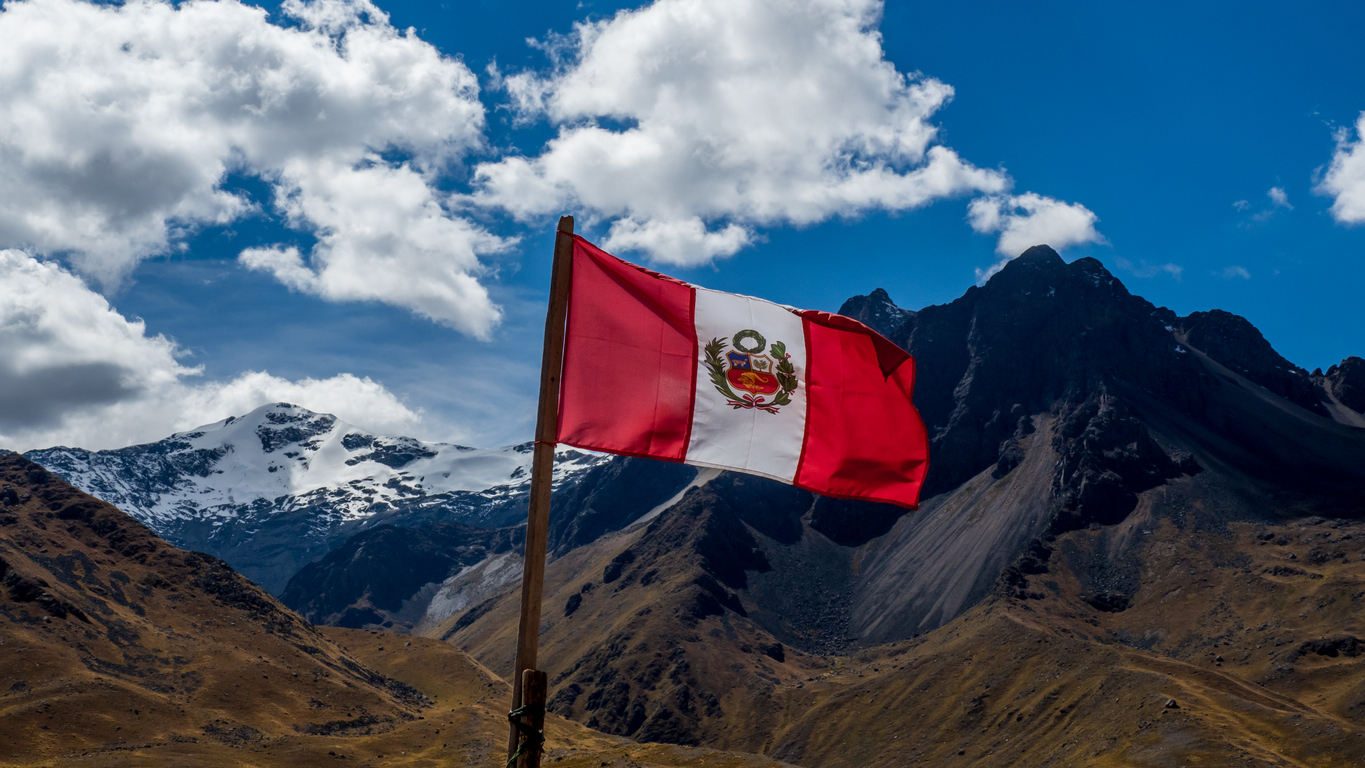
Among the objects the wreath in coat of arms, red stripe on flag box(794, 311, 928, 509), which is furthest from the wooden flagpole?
red stripe on flag box(794, 311, 928, 509)

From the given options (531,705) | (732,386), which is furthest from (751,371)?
(531,705)

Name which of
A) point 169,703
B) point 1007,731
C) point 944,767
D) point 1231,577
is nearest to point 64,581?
point 169,703

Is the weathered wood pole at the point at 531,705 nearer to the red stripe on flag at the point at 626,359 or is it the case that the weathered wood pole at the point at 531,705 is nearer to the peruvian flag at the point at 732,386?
the peruvian flag at the point at 732,386

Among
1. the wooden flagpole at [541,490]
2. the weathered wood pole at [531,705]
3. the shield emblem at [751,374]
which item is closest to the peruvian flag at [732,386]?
the shield emblem at [751,374]

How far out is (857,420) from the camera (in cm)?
1731

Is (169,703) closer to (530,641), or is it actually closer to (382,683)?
(382,683)

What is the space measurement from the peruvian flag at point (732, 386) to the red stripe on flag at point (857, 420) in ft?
0.08

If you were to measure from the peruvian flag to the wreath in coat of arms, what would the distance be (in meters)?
0.02

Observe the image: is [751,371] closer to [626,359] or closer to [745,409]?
[745,409]

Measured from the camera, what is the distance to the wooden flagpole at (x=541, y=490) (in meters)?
11.7

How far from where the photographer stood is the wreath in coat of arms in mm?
15984

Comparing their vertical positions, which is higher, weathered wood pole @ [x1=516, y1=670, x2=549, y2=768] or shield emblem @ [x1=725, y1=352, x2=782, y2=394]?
shield emblem @ [x1=725, y1=352, x2=782, y2=394]

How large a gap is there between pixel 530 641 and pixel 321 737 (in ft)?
383

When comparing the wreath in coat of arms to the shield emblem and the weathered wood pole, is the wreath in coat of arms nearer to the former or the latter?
the shield emblem
